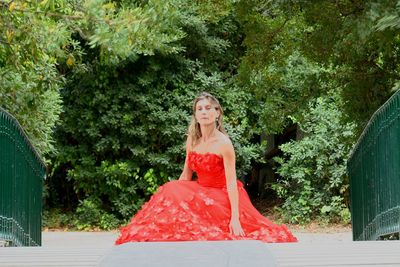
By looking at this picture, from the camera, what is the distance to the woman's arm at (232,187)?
8336 millimetres

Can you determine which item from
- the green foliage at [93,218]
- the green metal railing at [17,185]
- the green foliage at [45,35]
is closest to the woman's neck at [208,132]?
the green metal railing at [17,185]

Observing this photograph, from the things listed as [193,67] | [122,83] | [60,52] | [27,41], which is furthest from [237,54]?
[27,41]

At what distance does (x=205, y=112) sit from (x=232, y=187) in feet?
2.52

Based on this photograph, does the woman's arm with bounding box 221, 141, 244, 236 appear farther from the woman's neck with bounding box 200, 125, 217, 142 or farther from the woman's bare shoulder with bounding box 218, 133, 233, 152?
the woman's neck with bounding box 200, 125, 217, 142

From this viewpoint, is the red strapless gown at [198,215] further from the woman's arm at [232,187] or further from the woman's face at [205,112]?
the woman's face at [205,112]

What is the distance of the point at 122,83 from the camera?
21688mm

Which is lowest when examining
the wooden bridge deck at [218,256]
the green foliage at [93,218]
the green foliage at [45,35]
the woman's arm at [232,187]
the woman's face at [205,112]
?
the green foliage at [93,218]

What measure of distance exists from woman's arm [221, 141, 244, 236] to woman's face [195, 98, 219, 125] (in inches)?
11.9

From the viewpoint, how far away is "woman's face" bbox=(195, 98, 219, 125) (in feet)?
27.9

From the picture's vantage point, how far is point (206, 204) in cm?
847

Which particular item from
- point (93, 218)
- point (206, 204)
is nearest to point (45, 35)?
point (206, 204)

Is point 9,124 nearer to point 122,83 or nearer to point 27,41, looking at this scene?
point 27,41

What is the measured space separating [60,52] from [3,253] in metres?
8.27

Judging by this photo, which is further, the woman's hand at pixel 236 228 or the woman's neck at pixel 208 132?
the woman's neck at pixel 208 132
